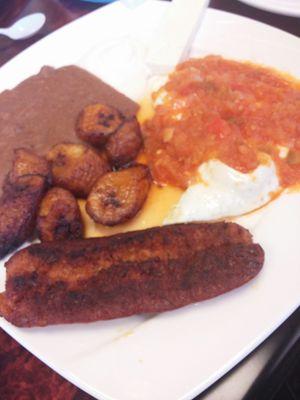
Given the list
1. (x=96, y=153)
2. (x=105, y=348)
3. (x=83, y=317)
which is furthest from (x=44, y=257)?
(x=96, y=153)

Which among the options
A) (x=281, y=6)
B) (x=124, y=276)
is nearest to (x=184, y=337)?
(x=124, y=276)

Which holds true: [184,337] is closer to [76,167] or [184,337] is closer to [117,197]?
[117,197]

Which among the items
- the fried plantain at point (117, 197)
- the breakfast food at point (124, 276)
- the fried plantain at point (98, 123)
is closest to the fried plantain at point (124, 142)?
the fried plantain at point (98, 123)

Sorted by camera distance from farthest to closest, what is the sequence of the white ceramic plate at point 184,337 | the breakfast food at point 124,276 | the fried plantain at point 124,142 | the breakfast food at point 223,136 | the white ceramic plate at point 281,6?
the white ceramic plate at point 281,6, the fried plantain at point 124,142, the breakfast food at point 223,136, the breakfast food at point 124,276, the white ceramic plate at point 184,337

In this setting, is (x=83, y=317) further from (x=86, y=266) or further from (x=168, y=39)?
(x=168, y=39)

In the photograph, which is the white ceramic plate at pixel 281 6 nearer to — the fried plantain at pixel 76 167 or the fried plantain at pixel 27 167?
the fried plantain at pixel 76 167

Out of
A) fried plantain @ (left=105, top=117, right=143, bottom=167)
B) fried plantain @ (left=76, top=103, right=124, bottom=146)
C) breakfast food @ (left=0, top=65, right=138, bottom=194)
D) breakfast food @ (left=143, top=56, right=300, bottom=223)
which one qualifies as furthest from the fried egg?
breakfast food @ (left=0, top=65, right=138, bottom=194)
